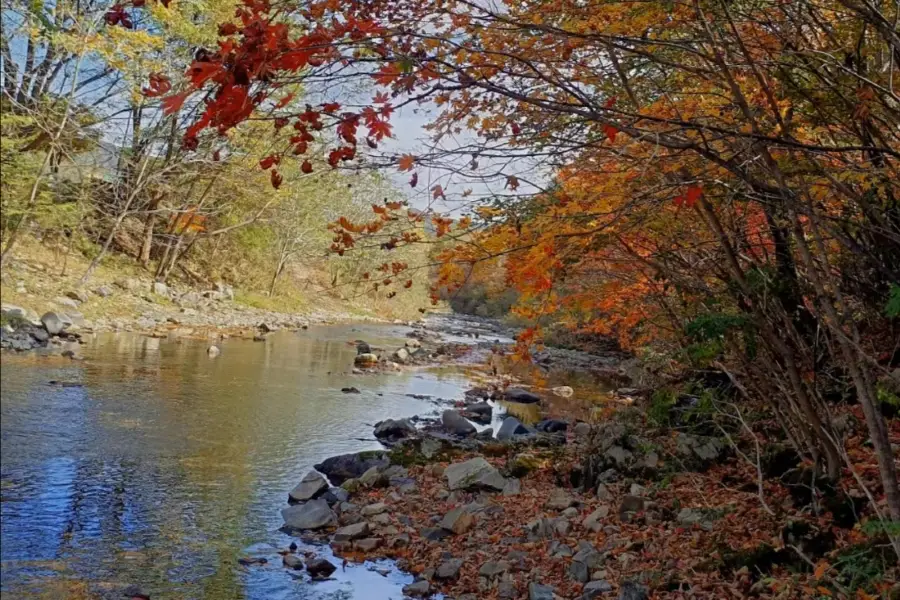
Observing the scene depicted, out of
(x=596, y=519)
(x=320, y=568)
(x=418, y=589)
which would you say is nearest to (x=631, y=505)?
(x=596, y=519)

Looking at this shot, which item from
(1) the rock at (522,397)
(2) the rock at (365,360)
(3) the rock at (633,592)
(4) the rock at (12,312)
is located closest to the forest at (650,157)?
(4) the rock at (12,312)

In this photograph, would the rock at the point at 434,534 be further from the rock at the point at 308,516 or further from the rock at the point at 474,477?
the rock at the point at 474,477

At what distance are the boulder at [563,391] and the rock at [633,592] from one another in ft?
34.2

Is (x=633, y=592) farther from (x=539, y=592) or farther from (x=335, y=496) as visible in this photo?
(x=335, y=496)

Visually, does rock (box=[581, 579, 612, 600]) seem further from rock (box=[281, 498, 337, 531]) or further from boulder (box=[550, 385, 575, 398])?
boulder (box=[550, 385, 575, 398])

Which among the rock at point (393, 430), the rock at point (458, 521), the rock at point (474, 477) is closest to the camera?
the rock at point (458, 521)

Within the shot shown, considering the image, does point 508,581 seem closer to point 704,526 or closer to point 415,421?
point 704,526

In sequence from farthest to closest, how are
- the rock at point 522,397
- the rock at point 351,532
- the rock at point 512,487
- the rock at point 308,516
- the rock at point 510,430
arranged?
the rock at point 522,397 → the rock at point 510,430 → the rock at point 512,487 → the rock at point 308,516 → the rock at point 351,532

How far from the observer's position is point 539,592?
4258 millimetres

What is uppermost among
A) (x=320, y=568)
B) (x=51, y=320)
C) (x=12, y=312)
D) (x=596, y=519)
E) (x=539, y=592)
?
(x=12, y=312)

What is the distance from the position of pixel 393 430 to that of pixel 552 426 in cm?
281

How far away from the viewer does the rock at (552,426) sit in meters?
10.6

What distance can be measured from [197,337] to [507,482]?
36.5ft

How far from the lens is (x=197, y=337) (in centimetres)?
1567
